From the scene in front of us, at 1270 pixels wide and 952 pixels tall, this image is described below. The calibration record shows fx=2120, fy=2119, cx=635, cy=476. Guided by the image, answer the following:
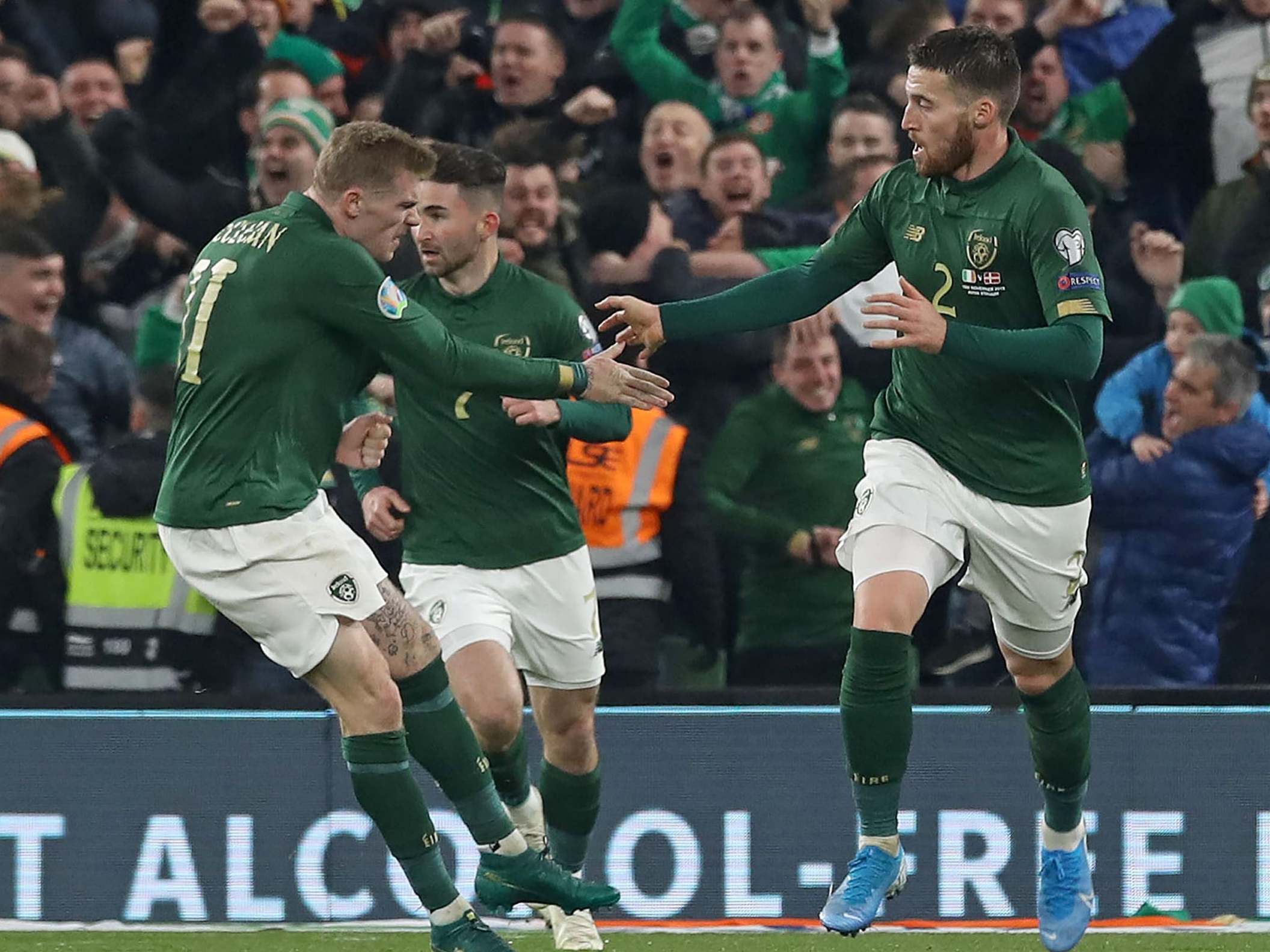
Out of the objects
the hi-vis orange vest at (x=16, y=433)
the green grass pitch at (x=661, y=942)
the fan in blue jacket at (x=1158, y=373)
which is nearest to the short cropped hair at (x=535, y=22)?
the hi-vis orange vest at (x=16, y=433)

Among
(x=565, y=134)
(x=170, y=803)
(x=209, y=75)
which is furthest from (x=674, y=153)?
(x=170, y=803)

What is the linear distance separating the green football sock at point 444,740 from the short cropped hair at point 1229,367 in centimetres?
306

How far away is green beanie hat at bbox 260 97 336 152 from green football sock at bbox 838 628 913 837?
3.54 meters

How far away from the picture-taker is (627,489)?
282 inches

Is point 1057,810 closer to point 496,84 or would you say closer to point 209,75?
point 496,84

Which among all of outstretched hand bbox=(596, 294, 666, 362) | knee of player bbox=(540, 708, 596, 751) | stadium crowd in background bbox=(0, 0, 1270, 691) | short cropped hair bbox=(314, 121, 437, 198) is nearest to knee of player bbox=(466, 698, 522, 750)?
knee of player bbox=(540, 708, 596, 751)

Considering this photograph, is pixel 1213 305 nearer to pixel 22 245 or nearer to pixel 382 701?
pixel 382 701

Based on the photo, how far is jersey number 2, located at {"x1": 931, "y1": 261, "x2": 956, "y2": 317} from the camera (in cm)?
532

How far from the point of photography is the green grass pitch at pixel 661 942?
6.19m

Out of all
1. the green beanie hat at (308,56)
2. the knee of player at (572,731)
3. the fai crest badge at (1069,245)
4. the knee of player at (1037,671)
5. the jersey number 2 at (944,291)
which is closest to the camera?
the fai crest badge at (1069,245)

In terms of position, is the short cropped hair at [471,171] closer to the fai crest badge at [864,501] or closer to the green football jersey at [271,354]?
the green football jersey at [271,354]

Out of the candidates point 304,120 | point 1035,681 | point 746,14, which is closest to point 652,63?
point 746,14

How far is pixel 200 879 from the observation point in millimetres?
6961

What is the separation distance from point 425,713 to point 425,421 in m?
1.21
